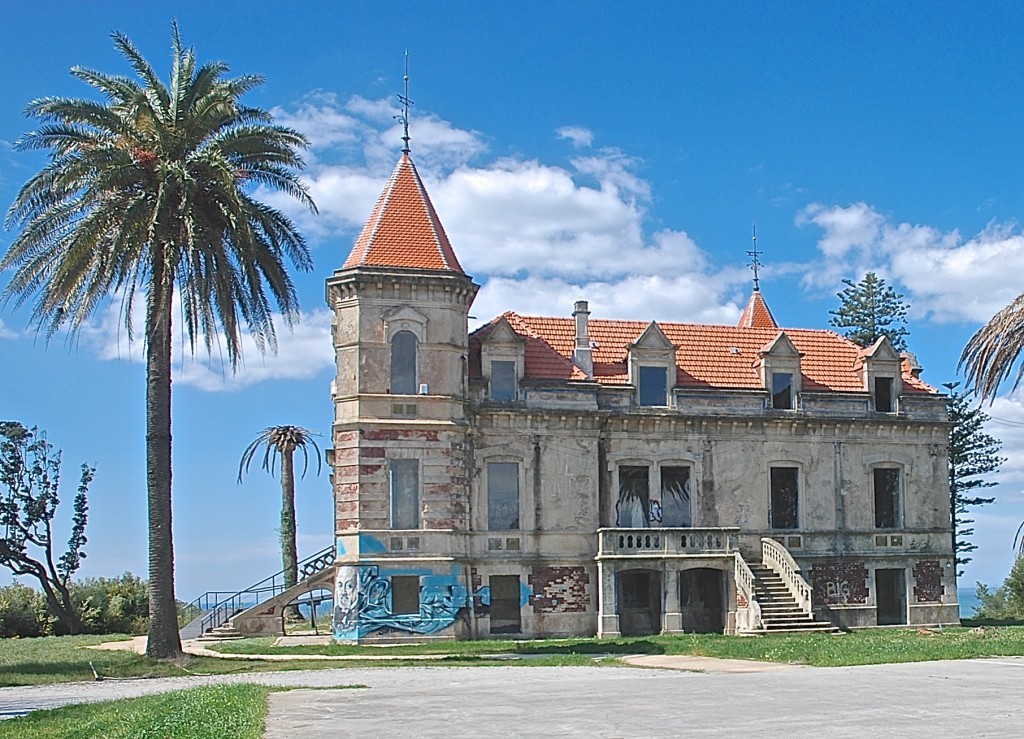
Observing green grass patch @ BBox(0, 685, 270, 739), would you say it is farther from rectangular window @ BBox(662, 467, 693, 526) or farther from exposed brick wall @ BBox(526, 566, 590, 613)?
rectangular window @ BBox(662, 467, 693, 526)

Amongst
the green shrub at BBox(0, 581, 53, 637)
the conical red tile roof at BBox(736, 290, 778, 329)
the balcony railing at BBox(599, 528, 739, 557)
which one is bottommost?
the green shrub at BBox(0, 581, 53, 637)

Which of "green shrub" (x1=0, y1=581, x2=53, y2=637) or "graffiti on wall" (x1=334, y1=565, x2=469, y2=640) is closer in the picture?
"graffiti on wall" (x1=334, y1=565, x2=469, y2=640)

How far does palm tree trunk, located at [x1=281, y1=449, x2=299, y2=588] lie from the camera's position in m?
56.0

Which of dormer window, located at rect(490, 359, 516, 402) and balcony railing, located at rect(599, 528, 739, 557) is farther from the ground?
dormer window, located at rect(490, 359, 516, 402)

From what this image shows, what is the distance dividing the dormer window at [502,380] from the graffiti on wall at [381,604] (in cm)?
583

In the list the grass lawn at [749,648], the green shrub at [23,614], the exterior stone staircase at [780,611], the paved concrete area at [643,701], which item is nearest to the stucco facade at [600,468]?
the exterior stone staircase at [780,611]

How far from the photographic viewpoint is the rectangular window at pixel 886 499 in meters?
43.2

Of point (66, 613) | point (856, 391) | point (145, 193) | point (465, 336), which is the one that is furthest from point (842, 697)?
point (66, 613)

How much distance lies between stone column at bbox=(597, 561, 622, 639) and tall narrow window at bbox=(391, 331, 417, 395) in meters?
8.04

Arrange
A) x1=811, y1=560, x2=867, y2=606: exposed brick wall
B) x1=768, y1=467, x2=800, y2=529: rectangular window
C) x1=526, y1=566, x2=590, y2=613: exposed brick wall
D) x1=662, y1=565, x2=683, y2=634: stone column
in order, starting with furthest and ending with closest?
x1=768, y1=467, x2=800, y2=529: rectangular window, x1=811, y1=560, x2=867, y2=606: exposed brick wall, x1=526, y1=566, x2=590, y2=613: exposed brick wall, x1=662, y1=565, x2=683, y2=634: stone column

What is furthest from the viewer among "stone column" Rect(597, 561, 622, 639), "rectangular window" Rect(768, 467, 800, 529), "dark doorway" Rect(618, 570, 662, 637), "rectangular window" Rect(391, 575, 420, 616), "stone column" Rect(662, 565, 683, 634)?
"rectangular window" Rect(768, 467, 800, 529)

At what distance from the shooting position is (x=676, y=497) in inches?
1631

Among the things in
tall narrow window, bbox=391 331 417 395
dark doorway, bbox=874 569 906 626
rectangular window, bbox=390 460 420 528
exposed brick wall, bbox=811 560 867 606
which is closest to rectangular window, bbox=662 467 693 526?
exposed brick wall, bbox=811 560 867 606

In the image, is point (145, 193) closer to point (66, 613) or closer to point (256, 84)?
point (256, 84)
